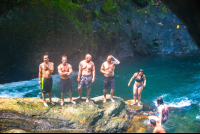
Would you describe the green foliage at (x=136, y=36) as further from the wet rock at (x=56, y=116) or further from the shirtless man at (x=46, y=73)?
the shirtless man at (x=46, y=73)

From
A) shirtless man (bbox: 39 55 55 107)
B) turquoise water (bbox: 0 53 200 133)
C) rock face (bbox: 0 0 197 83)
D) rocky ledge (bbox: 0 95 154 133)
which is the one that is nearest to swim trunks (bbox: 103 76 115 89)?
rocky ledge (bbox: 0 95 154 133)

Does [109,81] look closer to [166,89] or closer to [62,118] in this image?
[62,118]

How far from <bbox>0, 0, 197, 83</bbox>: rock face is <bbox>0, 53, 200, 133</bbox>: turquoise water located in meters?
1.63

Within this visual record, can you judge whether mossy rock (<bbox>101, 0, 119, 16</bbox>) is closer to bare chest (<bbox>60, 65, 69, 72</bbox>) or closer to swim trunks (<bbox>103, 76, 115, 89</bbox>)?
swim trunks (<bbox>103, 76, 115, 89</bbox>)

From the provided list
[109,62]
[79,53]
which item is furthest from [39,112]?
[79,53]

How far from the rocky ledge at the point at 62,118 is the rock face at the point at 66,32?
5.81 meters

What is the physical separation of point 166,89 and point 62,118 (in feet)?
26.1

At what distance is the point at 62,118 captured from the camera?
5273 millimetres

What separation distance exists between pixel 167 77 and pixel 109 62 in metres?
8.63

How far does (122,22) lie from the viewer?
18.2 metres

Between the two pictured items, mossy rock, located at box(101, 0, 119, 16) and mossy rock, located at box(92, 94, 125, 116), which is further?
mossy rock, located at box(101, 0, 119, 16)

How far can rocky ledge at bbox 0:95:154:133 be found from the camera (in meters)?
4.74

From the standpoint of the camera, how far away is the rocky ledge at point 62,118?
4.74m

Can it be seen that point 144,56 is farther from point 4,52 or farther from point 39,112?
point 39,112
